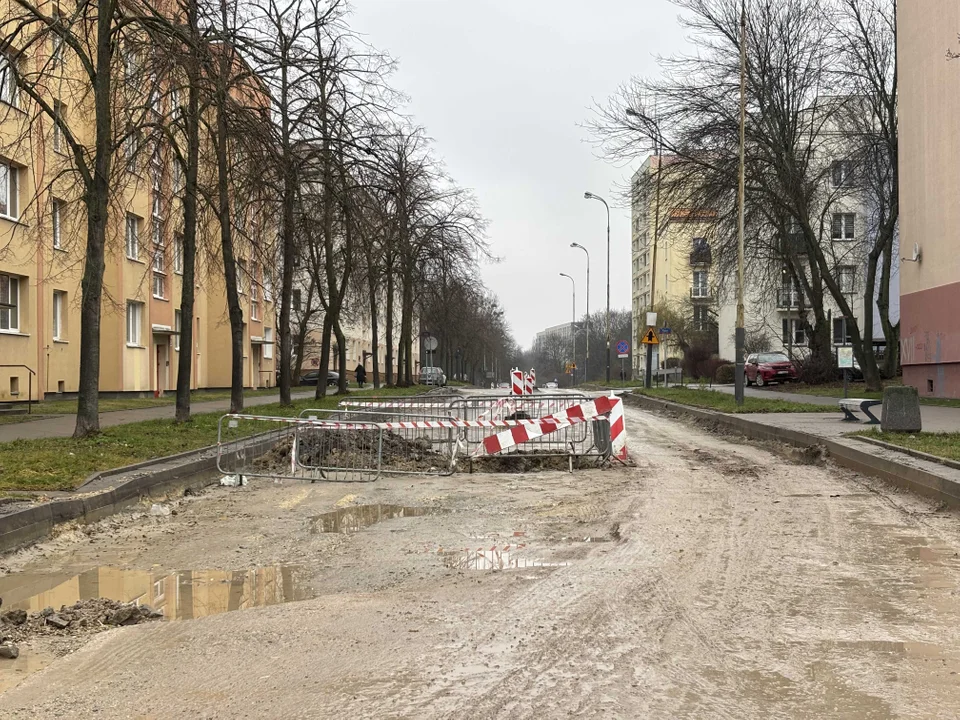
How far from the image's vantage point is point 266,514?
958 centimetres

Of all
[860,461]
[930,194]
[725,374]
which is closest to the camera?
[860,461]

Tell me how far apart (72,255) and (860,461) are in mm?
24349

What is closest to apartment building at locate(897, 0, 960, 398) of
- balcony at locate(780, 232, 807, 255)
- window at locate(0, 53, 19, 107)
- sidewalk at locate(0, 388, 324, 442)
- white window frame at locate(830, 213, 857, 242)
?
balcony at locate(780, 232, 807, 255)

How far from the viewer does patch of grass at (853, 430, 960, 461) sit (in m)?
12.1

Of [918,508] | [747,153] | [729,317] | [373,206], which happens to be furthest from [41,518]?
[729,317]

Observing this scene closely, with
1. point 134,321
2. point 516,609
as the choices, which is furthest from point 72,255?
point 516,609

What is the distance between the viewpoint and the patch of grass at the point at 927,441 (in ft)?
39.6

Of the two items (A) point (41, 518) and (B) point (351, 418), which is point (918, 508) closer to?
(A) point (41, 518)

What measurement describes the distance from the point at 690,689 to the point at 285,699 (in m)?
1.74

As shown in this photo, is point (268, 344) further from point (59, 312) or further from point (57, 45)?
point (57, 45)

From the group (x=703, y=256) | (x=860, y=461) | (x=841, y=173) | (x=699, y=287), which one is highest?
(x=841, y=173)

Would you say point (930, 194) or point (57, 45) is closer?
point (57, 45)

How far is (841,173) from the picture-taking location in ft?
120

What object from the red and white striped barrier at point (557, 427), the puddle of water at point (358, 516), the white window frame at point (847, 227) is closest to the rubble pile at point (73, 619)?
the puddle of water at point (358, 516)
